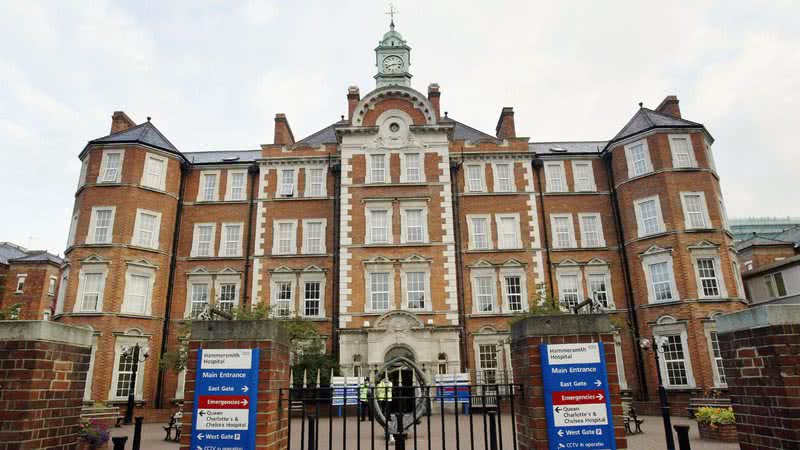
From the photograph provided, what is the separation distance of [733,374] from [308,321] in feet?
75.3

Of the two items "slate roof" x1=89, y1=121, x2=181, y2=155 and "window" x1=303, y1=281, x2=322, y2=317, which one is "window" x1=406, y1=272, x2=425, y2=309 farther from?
"slate roof" x1=89, y1=121, x2=181, y2=155

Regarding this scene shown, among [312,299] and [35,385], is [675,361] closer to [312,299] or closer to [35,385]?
[312,299]

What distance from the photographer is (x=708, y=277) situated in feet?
85.5

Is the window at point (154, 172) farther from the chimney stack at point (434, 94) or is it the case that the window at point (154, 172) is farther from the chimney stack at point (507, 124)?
the chimney stack at point (507, 124)

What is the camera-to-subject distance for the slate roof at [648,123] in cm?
2827

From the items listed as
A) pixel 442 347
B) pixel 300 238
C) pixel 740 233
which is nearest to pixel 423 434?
pixel 442 347

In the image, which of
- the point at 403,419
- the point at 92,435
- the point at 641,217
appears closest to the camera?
the point at 403,419

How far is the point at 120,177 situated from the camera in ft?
92.0

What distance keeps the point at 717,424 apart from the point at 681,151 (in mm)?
18088

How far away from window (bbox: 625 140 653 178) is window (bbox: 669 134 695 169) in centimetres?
132

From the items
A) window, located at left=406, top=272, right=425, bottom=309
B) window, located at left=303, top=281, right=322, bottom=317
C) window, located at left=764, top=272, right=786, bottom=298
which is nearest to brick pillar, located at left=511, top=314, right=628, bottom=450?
window, located at left=406, top=272, right=425, bottom=309

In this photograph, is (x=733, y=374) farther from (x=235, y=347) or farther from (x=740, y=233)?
(x=740, y=233)

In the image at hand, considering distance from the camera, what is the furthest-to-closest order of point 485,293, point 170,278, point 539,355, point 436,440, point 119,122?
point 119,122 → point 170,278 → point 485,293 → point 436,440 → point 539,355

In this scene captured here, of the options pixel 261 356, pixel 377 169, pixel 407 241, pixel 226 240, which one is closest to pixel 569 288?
pixel 407 241
